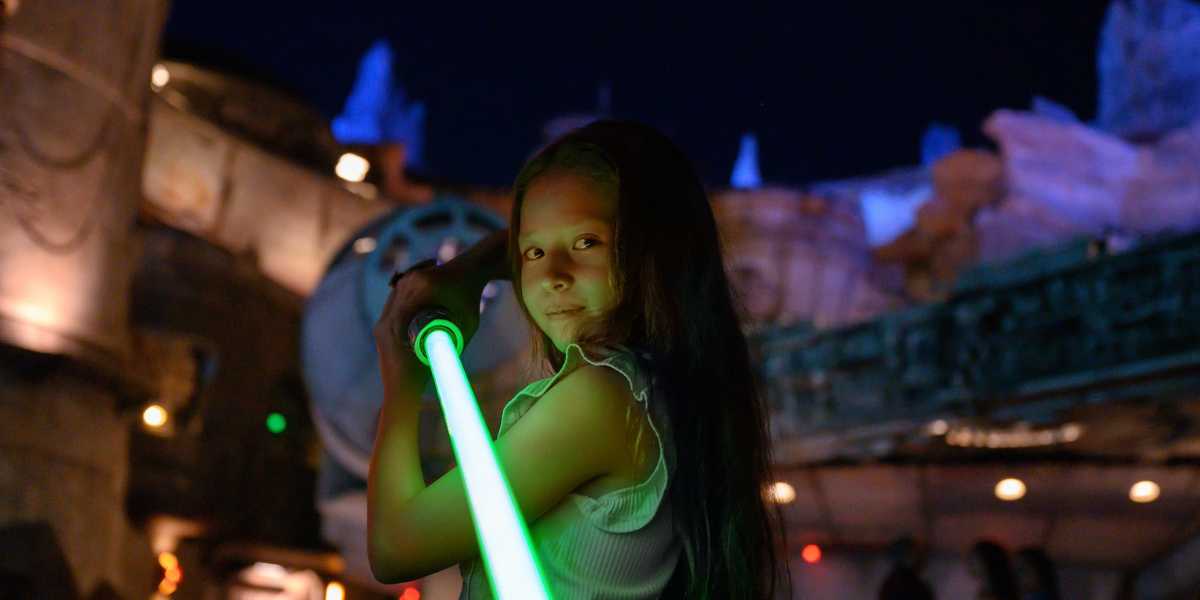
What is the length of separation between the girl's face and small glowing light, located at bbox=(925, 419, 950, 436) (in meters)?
20.1

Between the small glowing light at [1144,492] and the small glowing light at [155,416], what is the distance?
69.8 feet

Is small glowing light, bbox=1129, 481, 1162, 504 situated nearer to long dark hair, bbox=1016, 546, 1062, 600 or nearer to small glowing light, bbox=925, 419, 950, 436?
long dark hair, bbox=1016, 546, 1062, 600

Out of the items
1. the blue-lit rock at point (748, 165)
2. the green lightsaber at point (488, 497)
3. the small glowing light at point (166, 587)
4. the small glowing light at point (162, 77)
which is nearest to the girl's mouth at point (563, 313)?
the green lightsaber at point (488, 497)

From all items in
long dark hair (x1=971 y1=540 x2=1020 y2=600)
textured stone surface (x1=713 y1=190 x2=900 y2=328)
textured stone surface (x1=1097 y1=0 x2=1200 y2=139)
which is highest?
textured stone surface (x1=1097 y1=0 x2=1200 y2=139)

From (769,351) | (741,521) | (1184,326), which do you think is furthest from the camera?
(769,351)

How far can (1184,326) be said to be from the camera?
1780 cm

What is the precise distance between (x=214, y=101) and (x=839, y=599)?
31657 millimetres

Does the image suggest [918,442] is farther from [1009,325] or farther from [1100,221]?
[1100,221]

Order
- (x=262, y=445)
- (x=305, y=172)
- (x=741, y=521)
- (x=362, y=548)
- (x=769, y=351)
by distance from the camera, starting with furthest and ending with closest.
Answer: (x=305, y=172)
(x=262, y=445)
(x=769, y=351)
(x=362, y=548)
(x=741, y=521)

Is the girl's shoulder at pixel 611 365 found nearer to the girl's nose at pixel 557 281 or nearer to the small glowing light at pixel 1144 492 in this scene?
the girl's nose at pixel 557 281

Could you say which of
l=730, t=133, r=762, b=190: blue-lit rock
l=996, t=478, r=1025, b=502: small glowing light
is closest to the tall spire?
l=730, t=133, r=762, b=190: blue-lit rock

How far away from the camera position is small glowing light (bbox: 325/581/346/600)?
31.5 metres

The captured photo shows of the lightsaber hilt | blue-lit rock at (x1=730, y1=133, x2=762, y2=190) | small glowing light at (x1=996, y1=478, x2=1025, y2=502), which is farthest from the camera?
blue-lit rock at (x1=730, y1=133, x2=762, y2=190)

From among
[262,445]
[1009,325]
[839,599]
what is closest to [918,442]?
[1009,325]
